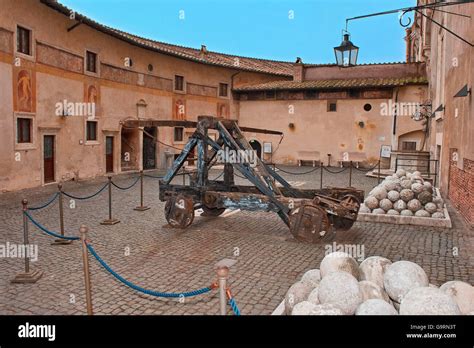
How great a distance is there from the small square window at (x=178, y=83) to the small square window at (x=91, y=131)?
6.92 meters

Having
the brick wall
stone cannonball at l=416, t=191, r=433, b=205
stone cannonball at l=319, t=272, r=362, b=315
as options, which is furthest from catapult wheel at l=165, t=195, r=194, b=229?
the brick wall

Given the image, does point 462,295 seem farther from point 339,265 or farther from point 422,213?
point 422,213

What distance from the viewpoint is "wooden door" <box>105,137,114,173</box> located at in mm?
20469

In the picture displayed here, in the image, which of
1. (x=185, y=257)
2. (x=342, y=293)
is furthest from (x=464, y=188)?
(x=342, y=293)

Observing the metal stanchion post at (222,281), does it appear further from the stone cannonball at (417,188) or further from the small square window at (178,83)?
the small square window at (178,83)

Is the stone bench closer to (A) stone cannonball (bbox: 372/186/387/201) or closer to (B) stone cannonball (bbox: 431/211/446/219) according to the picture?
(A) stone cannonball (bbox: 372/186/387/201)

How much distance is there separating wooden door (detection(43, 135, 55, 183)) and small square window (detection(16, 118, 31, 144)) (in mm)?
1023

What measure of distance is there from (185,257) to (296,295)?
3085 mm

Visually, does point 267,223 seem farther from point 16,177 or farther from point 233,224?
point 16,177

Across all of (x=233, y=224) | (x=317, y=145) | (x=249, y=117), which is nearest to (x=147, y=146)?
(x=249, y=117)

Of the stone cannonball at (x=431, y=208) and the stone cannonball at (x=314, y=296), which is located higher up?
the stone cannonball at (x=431, y=208)

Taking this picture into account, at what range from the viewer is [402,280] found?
4223mm

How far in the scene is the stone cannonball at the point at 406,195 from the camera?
10234mm

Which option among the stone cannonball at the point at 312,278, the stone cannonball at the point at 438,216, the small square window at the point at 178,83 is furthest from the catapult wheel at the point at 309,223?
the small square window at the point at 178,83
